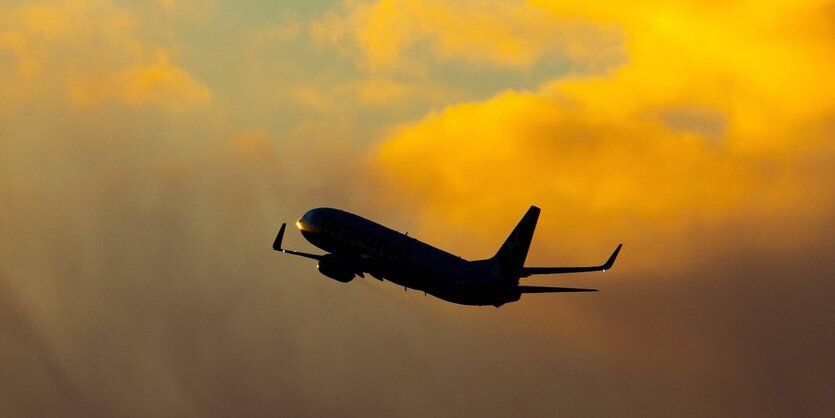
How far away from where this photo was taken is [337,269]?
15488 cm

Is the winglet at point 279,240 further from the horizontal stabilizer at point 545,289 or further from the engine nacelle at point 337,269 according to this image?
the horizontal stabilizer at point 545,289

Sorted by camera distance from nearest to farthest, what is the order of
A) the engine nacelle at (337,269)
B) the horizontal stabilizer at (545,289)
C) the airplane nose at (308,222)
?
the horizontal stabilizer at (545,289)
the engine nacelle at (337,269)
the airplane nose at (308,222)

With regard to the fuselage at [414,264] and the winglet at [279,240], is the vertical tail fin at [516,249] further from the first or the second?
the winglet at [279,240]

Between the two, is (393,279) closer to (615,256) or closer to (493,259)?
(493,259)

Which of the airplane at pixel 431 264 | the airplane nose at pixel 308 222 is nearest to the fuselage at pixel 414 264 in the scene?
the airplane at pixel 431 264

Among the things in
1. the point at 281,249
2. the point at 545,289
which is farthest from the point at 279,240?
the point at 545,289

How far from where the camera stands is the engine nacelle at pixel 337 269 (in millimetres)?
154250

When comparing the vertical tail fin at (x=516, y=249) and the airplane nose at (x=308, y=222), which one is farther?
the airplane nose at (x=308, y=222)

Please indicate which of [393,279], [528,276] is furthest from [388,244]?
[528,276]

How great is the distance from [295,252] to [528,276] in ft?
83.5

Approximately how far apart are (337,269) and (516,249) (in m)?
18.9

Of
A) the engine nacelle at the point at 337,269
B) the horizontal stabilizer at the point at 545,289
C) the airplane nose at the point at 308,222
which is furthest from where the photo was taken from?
the airplane nose at the point at 308,222

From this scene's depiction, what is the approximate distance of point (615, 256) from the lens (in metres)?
150

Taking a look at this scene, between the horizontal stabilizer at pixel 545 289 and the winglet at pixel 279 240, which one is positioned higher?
the winglet at pixel 279 240
